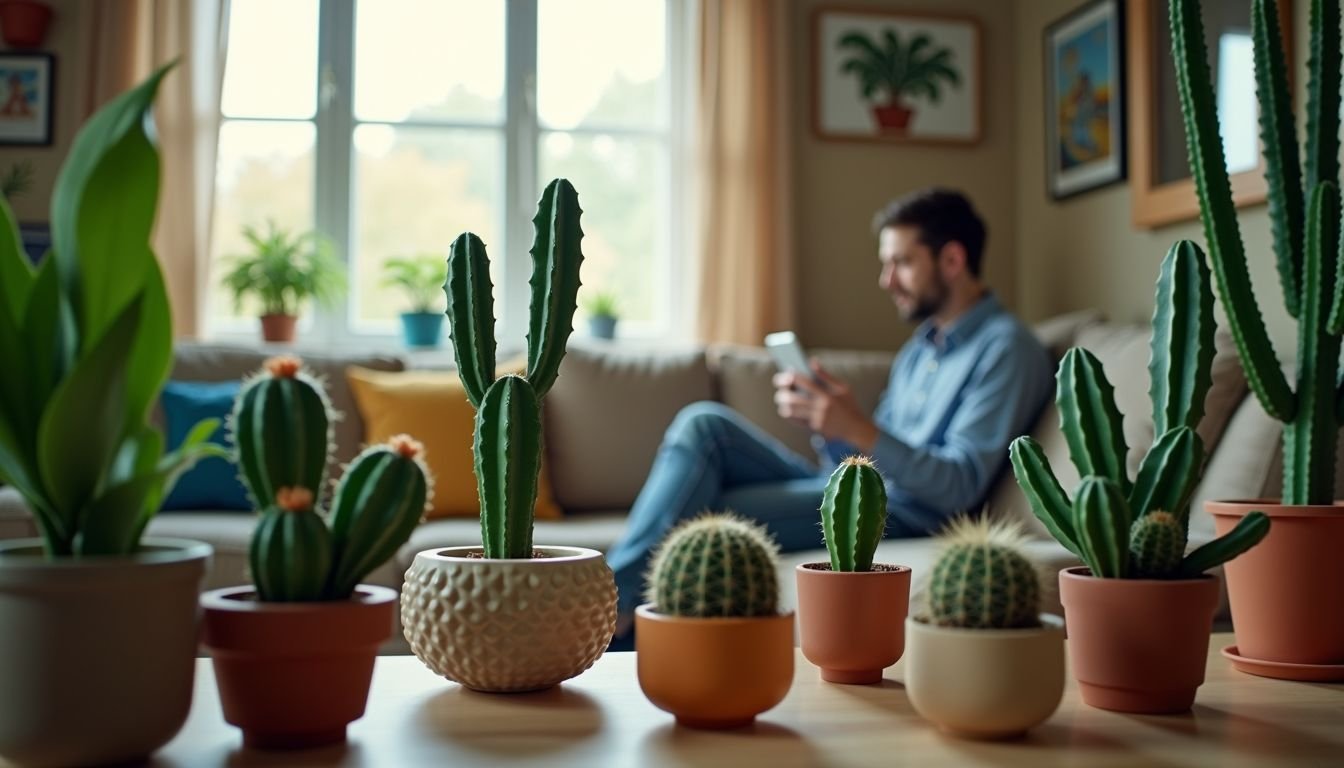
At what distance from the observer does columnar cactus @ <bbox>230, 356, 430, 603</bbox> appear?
27.1 inches

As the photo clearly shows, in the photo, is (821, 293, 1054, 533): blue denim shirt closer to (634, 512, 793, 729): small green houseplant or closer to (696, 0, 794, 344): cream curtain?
(696, 0, 794, 344): cream curtain

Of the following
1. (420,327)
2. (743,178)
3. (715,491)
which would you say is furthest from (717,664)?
(743,178)

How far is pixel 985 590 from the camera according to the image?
2.29 feet

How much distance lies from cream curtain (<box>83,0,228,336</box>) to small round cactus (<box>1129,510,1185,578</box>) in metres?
3.25

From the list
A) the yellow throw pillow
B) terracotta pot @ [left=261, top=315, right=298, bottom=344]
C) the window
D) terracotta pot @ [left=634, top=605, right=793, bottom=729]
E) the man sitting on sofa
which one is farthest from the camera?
the window

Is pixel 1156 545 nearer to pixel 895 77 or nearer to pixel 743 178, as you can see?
pixel 743 178

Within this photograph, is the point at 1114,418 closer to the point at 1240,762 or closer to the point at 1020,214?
the point at 1240,762

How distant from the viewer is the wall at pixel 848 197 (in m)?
4.04

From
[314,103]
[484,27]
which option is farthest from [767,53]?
[314,103]

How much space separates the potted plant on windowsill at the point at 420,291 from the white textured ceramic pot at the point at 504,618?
9.37 ft

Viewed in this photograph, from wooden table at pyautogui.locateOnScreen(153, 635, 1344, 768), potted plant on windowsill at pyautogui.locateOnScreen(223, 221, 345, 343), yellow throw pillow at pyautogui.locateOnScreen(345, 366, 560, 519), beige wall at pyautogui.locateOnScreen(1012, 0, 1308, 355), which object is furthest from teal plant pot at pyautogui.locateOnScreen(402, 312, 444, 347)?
wooden table at pyautogui.locateOnScreen(153, 635, 1344, 768)

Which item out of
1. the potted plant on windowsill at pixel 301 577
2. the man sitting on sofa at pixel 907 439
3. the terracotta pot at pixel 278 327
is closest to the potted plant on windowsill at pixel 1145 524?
the potted plant on windowsill at pixel 301 577

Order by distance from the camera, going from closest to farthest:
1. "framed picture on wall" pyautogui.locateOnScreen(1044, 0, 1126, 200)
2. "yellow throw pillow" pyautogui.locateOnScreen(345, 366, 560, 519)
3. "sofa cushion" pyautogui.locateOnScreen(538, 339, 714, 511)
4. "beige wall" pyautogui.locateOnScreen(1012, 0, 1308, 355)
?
"beige wall" pyautogui.locateOnScreen(1012, 0, 1308, 355) < "yellow throw pillow" pyautogui.locateOnScreen(345, 366, 560, 519) < "sofa cushion" pyautogui.locateOnScreen(538, 339, 714, 511) < "framed picture on wall" pyautogui.locateOnScreen(1044, 0, 1126, 200)

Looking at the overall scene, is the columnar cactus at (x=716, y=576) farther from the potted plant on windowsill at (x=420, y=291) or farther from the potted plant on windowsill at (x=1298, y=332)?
the potted plant on windowsill at (x=420, y=291)
